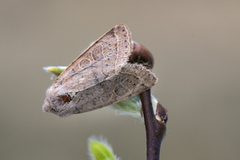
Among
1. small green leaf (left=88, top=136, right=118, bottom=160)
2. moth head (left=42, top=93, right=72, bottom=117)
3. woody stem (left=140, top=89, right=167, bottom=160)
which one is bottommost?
small green leaf (left=88, top=136, right=118, bottom=160)

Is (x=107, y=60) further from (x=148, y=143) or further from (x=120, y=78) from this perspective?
(x=148, y=143)

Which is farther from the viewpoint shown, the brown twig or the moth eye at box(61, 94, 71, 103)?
the moth eye at box(61, 94, 71, 103)

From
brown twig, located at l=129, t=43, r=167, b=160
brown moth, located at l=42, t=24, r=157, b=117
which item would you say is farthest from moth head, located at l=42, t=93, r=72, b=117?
brown twig, located at l=129, t=43, r=167, b=160

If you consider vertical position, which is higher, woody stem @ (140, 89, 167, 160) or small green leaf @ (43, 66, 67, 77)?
small green leaf @ (43, 66, 67, 77)

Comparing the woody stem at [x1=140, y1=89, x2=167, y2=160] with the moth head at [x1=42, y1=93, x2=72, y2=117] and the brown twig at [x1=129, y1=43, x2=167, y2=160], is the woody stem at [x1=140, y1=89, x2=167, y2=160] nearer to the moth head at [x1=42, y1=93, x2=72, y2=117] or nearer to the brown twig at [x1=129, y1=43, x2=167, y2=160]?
the brown twig at [x1=129, y1=43, x2=167, y2=160]

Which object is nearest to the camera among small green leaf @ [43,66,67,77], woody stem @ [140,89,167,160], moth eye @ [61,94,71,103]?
woody stem @ [140,89,167,160]

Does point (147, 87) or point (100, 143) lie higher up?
point (147, 87)

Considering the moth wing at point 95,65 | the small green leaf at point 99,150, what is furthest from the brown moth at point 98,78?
the small green leaf at point 99,150

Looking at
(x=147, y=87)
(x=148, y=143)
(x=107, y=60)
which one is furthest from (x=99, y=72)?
(x=148, y=143)

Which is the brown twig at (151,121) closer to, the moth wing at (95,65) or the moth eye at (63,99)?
the moth wing at (95,65)
